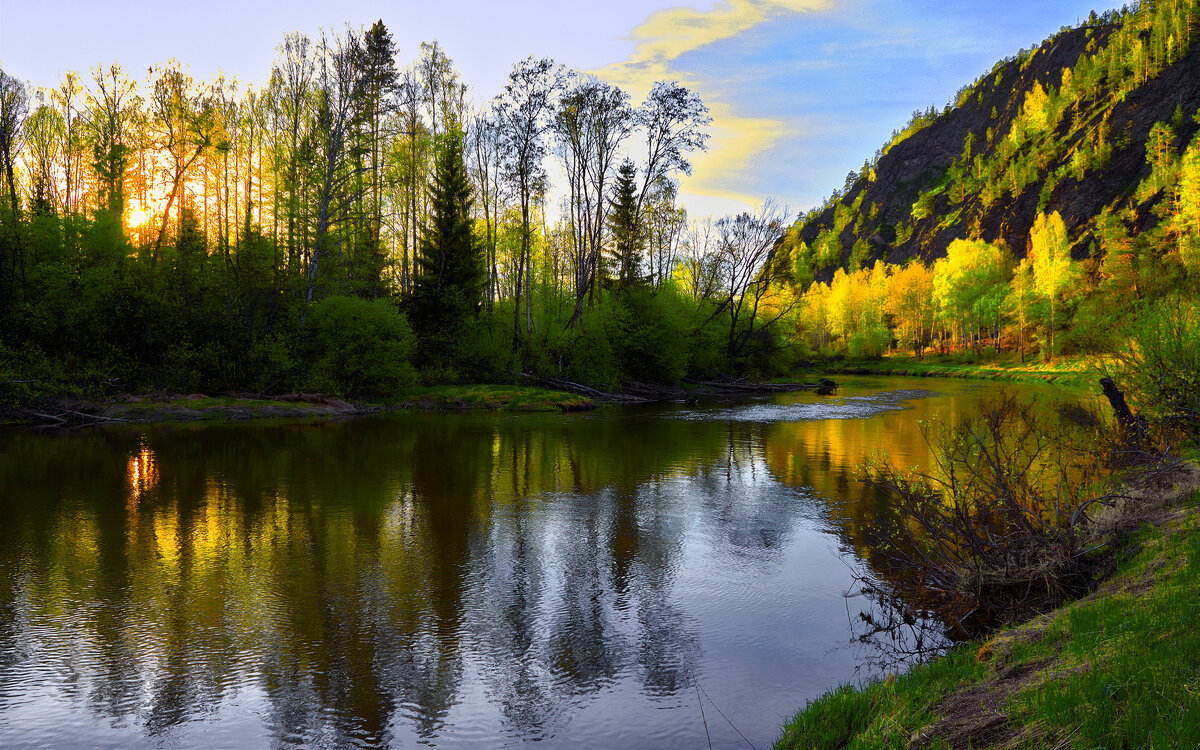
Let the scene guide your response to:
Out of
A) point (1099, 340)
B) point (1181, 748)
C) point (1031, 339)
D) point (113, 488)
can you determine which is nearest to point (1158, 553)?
point (1181, 748)

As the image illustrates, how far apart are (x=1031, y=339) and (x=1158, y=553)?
258 ft

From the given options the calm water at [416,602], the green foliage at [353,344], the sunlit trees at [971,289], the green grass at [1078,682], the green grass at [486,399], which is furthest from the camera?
the sunlit trees at [971,289]

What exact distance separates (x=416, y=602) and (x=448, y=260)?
32424 mm

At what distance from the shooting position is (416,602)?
24.2 ft

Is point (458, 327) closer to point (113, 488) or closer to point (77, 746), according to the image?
point (113, 488)

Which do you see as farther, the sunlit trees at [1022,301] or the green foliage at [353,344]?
the sunlit trees at [1022,301]

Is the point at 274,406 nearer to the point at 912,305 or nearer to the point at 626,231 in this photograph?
the point at 626,231

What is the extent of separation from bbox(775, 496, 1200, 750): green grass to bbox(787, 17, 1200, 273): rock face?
181ft

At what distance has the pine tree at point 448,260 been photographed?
122 feet

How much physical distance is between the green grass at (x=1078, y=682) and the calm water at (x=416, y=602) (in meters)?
0.75

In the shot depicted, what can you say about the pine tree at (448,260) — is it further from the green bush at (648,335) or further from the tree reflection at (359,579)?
the tree reflection at (359,579)

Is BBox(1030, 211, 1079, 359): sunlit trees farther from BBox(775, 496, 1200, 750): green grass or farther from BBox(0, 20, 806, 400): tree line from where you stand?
BBox(775, 496, 1200, 750): green grass

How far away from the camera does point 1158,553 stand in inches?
251

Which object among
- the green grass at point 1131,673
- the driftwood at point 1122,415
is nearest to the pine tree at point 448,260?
the driftwood at point 1122,415
